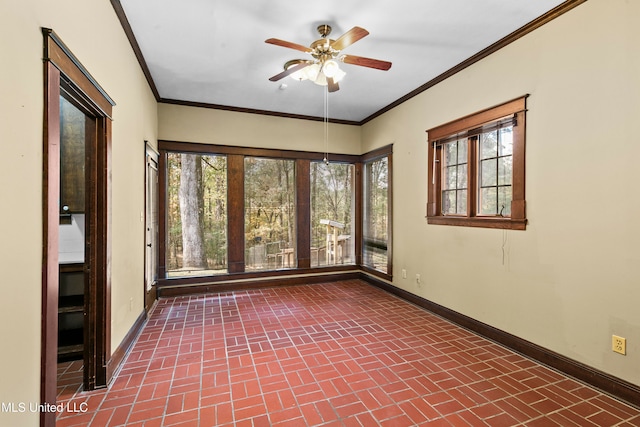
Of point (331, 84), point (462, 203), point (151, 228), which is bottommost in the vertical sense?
point (151, 228)

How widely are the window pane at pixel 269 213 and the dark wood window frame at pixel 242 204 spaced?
114 millimetres

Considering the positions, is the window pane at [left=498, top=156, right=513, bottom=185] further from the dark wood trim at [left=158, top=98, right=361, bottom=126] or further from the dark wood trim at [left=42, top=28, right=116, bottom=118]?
the dark wood trim at [left=42, top=28, right=116, bottom=118]

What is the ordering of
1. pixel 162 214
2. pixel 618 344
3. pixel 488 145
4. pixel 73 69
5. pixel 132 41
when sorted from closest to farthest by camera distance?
pixel 73 69 < pixel 618 344 < pixel 132 41 < pixel 488 145 < pixel 162 214

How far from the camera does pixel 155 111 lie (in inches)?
170

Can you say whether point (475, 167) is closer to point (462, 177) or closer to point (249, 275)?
point (462, 177)

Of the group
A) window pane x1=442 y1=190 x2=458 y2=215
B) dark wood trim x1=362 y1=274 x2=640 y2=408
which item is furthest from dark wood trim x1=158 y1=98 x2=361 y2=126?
dark wood trim x1=362 y1=274 x2=640 y2=408

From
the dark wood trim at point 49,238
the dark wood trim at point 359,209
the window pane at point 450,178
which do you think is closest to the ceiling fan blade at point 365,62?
the window pane at point 450,178

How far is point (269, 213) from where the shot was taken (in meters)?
5.21

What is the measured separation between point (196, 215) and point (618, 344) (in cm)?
500

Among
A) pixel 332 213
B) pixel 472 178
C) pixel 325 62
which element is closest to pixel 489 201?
pixel 472 178

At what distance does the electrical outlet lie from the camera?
211cm

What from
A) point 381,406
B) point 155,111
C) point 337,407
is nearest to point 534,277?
point 381,406

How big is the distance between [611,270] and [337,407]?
221cm

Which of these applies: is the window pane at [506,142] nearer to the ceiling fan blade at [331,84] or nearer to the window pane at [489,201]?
the window pane at [489,201]
